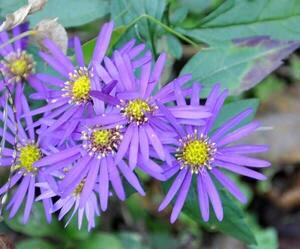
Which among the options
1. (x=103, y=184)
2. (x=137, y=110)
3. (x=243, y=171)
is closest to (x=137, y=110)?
(x=137, y=110)

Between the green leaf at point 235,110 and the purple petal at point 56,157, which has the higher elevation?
the green leaf at point 235,110

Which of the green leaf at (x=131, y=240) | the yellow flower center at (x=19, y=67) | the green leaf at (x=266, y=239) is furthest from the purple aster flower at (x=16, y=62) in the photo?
the green leaf at (x=266, y=239)

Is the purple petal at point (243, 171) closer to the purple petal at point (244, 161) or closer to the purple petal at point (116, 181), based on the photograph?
the purple petal at point (244, 161)

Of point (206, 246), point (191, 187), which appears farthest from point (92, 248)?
point (191, 187)

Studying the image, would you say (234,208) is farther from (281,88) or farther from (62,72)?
(281,88)

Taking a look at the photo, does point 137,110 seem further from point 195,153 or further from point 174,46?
point 174,46

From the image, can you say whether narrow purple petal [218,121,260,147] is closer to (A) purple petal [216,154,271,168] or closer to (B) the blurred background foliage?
(A) purple petal [216,154,271,168]
